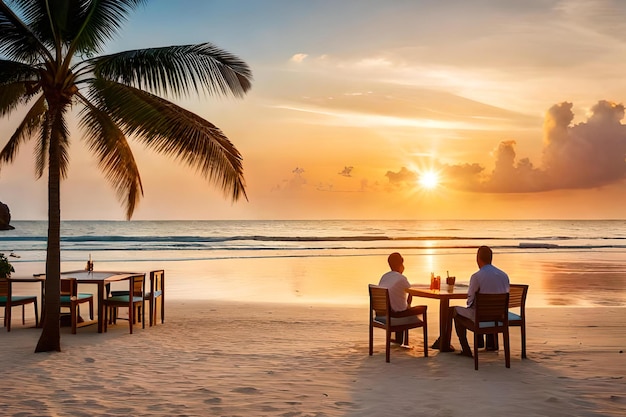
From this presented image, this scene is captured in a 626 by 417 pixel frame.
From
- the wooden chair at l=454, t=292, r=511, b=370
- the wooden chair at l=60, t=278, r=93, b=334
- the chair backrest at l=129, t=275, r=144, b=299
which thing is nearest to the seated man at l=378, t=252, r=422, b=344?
the wooden chair at l=454, t=292, r=511, b=370

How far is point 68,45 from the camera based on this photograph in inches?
323

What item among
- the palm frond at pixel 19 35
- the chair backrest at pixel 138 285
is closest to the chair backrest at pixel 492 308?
the chair backrest at pixel 138 285

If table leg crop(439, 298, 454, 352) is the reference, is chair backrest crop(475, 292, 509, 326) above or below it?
above

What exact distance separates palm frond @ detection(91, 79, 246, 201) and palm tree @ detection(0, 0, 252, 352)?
0.01m

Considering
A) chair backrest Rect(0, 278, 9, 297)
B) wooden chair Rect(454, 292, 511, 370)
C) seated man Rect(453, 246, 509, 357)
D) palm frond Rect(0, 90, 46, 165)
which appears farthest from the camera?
palm frond Rect(0, 90, 46, 165)

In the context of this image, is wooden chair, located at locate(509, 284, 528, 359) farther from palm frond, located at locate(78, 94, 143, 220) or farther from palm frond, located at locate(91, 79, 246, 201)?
palm frond, located at locate(78, 94, 143, 220)

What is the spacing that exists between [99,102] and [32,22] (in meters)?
1.52

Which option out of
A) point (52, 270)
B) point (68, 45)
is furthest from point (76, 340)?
point (68, 45)

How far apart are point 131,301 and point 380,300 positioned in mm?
4249

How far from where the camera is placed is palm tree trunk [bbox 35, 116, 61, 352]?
7863 mm

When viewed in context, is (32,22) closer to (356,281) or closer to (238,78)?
(238,78)

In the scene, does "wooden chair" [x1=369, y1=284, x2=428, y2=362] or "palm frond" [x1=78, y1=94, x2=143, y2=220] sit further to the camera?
"palm frond" [x1=78, y1=94, x2=143, y2=220]

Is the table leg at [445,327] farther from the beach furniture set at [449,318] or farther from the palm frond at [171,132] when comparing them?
the palm frond at [171,132]

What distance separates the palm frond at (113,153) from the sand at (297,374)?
2309mm
